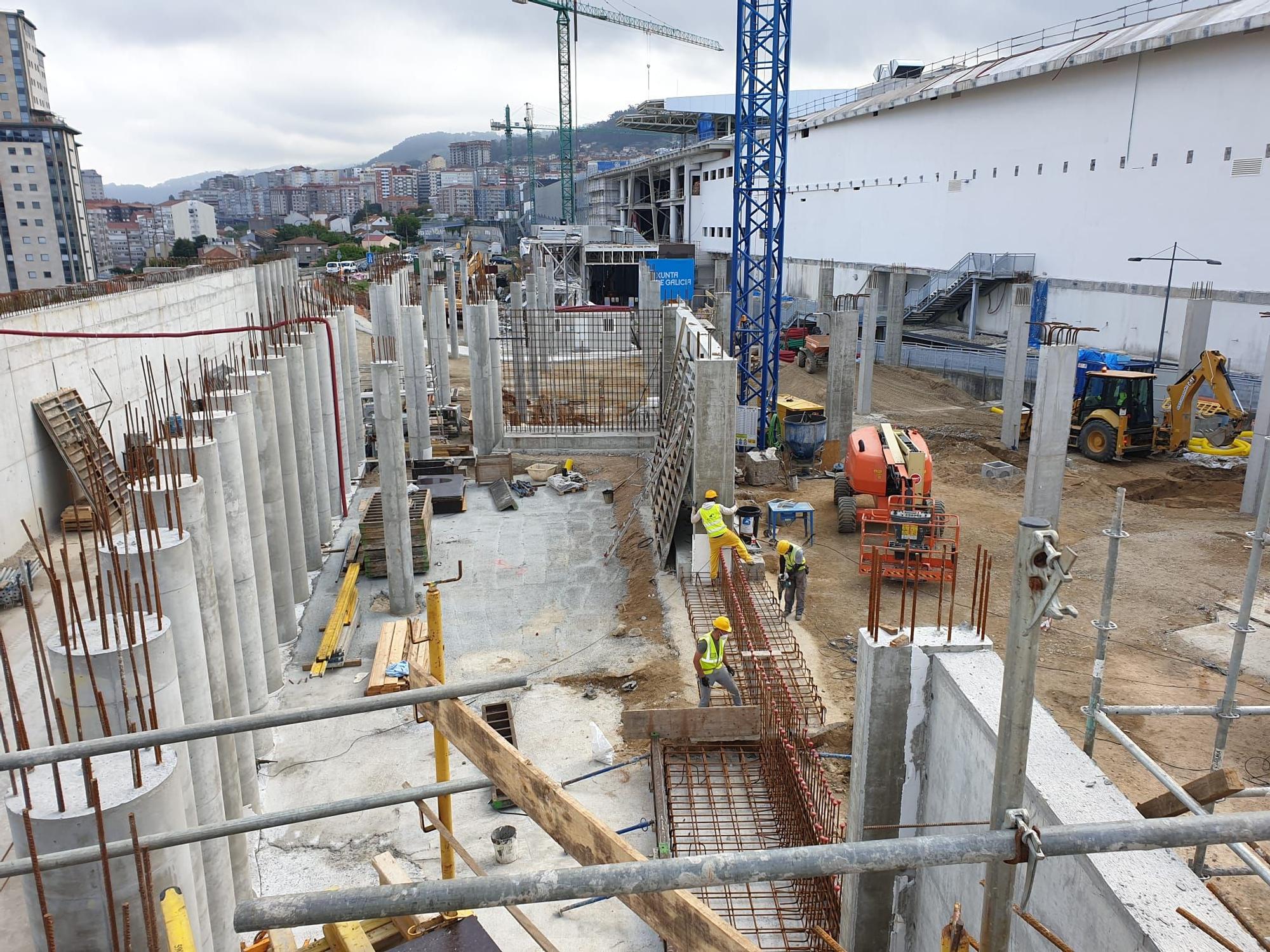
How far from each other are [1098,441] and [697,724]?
652 inches

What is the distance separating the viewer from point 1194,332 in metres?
22.6

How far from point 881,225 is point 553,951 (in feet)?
147

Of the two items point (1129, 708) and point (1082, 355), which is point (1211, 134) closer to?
point (1082, 355)

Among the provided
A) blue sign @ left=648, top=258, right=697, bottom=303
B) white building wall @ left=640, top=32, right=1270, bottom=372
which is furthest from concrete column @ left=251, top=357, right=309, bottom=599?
blue sign @ left=648, top=258, right=697, bottom=303

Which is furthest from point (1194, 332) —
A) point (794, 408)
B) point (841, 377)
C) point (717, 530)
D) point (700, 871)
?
point (700, 871)

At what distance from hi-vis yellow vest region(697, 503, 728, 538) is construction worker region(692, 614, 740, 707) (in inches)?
122

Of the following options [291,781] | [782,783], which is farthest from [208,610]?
[782,783]

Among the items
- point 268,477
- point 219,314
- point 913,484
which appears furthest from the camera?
point 219,314

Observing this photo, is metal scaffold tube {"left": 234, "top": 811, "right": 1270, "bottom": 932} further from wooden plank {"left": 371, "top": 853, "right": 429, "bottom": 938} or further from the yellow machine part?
the yellow machine part

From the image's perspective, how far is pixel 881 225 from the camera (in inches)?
1747

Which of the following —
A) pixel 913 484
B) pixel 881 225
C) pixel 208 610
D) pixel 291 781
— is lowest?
pixel 291 781

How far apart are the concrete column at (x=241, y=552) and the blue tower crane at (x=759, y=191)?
14.4 metres

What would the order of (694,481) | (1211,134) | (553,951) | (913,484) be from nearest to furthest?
(553,951) → (694,481) → (913,484) → (1211,134)

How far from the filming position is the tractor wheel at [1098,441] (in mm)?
20844
